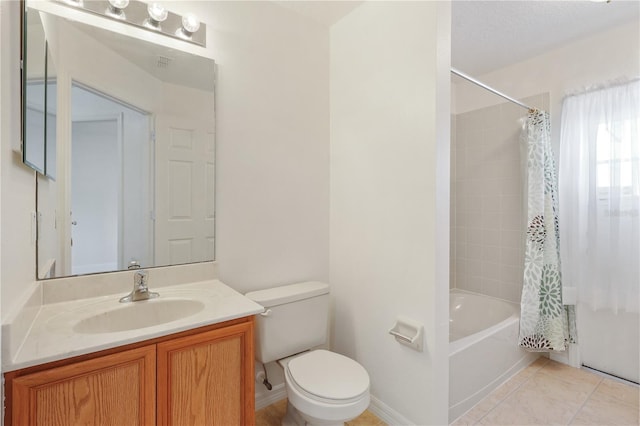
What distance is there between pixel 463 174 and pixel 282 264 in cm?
212

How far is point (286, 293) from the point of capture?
5.70ft

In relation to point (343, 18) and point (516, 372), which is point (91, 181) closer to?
point (343, 18)

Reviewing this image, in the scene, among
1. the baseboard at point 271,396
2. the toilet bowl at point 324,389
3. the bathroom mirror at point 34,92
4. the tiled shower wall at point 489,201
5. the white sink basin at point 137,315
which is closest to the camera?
the bathroom mirror at point 34,92

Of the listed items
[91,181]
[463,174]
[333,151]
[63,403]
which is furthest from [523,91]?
[63,403]

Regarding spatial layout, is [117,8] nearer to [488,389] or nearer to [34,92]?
[34,92]

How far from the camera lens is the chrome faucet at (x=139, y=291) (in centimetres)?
137

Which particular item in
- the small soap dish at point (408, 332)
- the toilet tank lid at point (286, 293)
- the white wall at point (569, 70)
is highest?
the white wall at point (569, 70)

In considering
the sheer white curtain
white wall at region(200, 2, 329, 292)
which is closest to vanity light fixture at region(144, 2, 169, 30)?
white wall at region(200, 2, 329, 292)

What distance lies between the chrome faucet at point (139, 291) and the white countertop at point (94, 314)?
1.1 inches

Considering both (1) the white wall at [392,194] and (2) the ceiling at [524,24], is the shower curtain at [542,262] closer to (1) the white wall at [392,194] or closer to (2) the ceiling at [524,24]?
(2) the ceiling at [524,24]

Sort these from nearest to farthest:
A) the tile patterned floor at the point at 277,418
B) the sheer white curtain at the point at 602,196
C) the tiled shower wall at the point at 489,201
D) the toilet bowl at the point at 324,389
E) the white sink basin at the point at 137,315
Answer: the white sink basin at the point at 137,315 < the toilet bowl at the point at 324,389 < the tile patterned floor at the point at 277,418 < the sheer white curtain at the point at 602,196 < the tiled shower wall at the point at 489,201

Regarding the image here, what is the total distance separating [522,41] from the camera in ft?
7.67

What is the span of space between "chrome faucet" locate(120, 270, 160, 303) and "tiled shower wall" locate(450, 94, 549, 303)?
268cm

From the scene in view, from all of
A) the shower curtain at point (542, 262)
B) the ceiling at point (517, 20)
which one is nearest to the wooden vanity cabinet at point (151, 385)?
the ceiling at point (517, 20)
